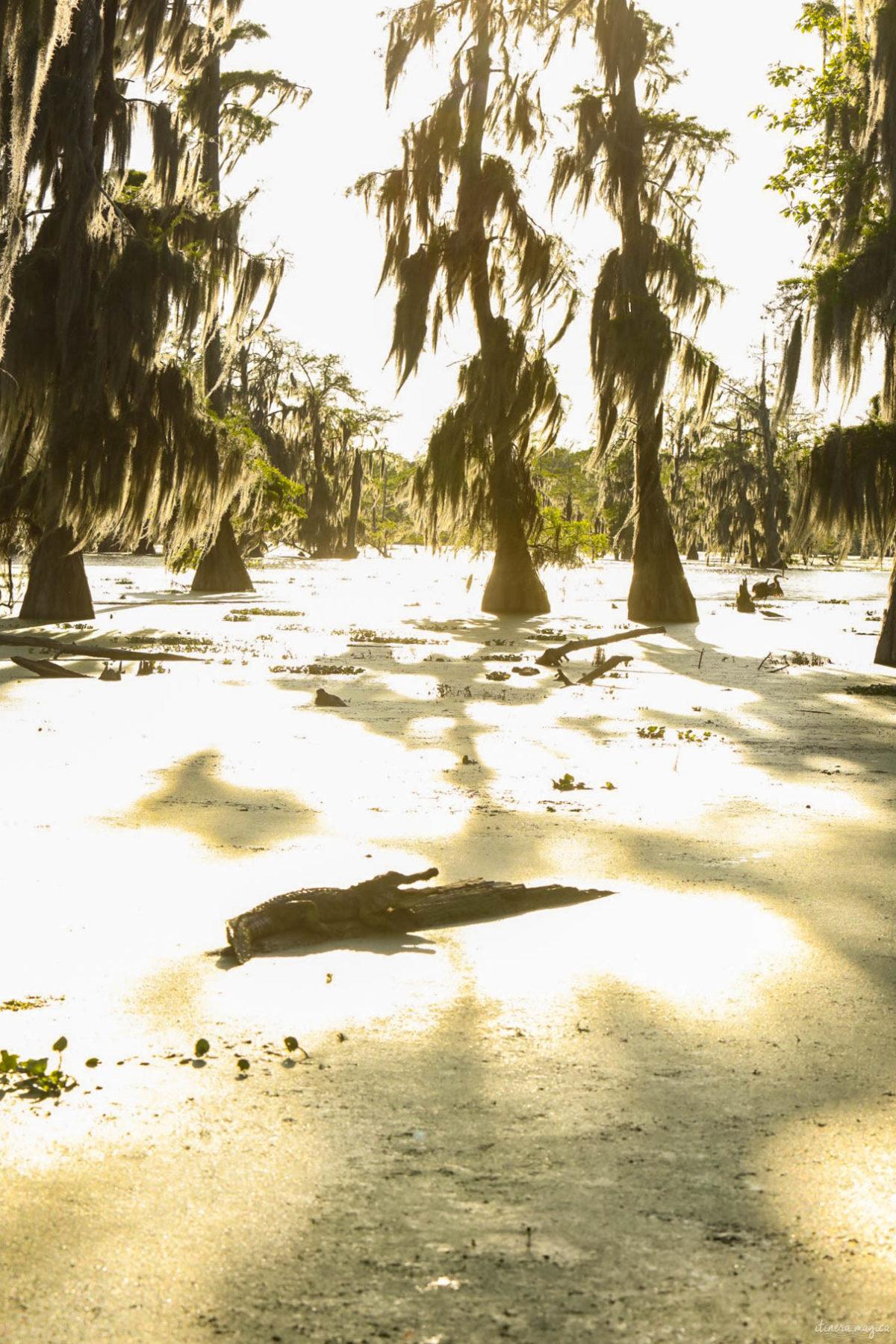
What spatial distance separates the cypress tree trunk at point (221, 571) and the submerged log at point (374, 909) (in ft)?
72.5

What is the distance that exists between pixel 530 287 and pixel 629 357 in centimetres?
281

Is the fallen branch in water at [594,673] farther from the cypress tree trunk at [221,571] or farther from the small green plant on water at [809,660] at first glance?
the cypress tree trunk at [221,571]

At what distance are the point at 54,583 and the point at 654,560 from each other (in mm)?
9741

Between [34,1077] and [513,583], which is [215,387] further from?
[34,1077]

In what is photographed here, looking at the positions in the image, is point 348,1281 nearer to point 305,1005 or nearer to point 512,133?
point 305,1005

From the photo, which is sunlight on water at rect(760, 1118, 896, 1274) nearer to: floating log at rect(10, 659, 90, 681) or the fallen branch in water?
the fallen branch in water

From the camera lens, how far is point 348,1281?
7.91ft

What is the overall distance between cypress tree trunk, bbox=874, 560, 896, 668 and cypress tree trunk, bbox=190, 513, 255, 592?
14.8 meters

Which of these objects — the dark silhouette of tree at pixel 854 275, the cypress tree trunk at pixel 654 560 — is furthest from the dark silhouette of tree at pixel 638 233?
the dark silhouette of tree at pixel 854 275

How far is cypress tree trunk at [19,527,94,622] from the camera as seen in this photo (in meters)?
18.0

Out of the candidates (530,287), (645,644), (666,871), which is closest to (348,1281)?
(666,871)

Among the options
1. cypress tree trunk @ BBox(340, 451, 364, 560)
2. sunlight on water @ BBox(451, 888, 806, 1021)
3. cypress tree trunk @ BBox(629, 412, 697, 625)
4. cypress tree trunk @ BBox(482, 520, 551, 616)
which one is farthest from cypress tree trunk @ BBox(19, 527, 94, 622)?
cypress tree trunk @ BBox(340, 451, 364, 560)

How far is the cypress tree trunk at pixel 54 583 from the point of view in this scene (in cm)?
1803

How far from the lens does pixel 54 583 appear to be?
1808 centimetres
